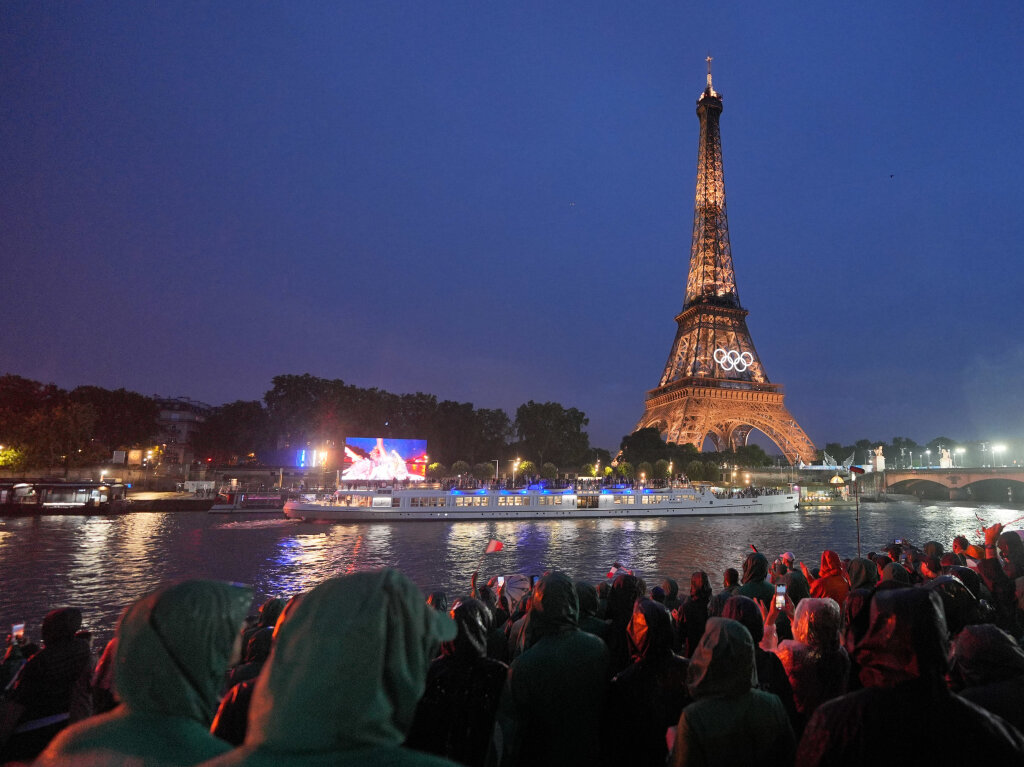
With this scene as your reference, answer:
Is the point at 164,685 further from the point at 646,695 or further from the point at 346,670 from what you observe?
the point at 646,695

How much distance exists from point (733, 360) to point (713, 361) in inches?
130

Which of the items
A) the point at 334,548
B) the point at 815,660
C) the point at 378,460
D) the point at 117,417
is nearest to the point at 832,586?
the point at 815,660

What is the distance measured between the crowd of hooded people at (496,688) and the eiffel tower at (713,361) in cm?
6203

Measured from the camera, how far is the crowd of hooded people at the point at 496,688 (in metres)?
1.25

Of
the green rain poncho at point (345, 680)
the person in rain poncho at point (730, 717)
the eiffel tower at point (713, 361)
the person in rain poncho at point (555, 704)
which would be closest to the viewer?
the green rain poncho at point (345, 680)

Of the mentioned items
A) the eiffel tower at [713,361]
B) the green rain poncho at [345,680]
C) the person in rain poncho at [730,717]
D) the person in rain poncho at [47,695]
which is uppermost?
the eiffel tower at [713,361]

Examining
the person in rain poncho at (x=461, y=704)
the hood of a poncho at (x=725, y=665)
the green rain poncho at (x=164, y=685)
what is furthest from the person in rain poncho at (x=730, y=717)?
the green rain poncho at (x=164, y=685)

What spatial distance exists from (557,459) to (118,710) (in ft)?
225

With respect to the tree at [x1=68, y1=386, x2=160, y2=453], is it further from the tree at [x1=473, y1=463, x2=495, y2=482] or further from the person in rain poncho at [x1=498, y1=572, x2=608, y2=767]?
the person in rain poncho at [x1=498, y1=572, x2=608, y2=767]

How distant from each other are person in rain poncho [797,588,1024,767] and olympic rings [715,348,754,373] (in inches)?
2771

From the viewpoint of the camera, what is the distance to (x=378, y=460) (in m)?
51.5

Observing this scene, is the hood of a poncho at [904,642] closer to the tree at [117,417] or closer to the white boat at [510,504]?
the white boat at [510,504]

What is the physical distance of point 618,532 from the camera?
32.6 metres

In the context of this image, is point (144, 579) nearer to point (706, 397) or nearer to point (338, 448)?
point (338, 448)
